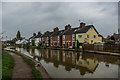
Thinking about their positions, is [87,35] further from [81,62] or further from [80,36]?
[81,62]

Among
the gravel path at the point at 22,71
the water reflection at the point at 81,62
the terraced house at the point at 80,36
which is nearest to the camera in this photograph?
the gravel path at the point at 22,71

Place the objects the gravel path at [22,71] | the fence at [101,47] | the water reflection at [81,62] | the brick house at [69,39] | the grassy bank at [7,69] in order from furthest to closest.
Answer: the brick house at [69,39] < the fence at [101,47] < the water reflection at [81,62] < the gravel path at [22,71] < the grassy bank at [7,69]

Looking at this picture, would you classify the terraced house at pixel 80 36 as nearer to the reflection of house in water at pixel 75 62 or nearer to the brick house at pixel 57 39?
the brick house at pixel 57 39

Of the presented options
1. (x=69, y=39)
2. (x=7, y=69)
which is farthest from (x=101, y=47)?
(x=7, y=69)

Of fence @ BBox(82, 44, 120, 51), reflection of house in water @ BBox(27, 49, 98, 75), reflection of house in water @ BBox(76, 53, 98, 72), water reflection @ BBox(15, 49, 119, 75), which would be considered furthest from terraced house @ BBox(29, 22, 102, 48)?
reflection of house in water @ BBox(76, 53, 98, 72)

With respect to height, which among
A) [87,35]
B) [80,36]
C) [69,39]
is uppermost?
[87,35]

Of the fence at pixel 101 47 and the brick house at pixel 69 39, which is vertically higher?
the brick house at pixel 69 39

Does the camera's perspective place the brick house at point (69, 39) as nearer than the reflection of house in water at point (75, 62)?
No

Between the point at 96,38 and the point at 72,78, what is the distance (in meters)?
36.1

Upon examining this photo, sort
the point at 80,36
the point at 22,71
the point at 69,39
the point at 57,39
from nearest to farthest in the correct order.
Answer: the point at 22,71 < the point at 80,36 < the point at 69,39 < the point at 57,39

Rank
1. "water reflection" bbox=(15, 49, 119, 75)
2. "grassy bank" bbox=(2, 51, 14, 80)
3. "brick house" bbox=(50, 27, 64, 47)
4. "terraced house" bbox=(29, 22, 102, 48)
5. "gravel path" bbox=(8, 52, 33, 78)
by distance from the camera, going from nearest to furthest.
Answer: "grassy bank" bbox=(2, 51, 14, 80), "gravel path" bbox=(8, 52, 33, 78), "water reflection" bbox=(15, 49, 119, 75), "terraced house" bbox=(29, 22, 102, 48), "brick house" bbox=(50, 27, 64, 47)

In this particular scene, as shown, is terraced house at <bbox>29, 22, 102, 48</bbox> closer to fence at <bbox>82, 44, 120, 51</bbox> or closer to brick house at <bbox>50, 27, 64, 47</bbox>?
brick house at <bbox>50, 27, 64, 47</bbox>

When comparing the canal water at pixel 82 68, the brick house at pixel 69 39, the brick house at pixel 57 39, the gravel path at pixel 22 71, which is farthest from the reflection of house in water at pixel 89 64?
the brick house at pixel 57 39

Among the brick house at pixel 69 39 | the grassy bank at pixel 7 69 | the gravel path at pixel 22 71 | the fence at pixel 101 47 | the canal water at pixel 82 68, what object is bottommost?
the canal water at pixel 82 68
